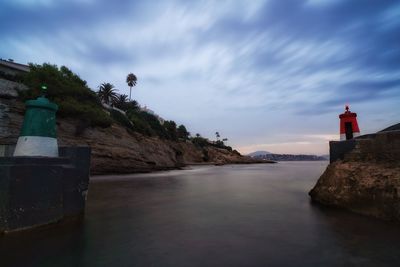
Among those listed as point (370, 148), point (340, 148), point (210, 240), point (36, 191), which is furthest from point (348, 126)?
point (36, 191)

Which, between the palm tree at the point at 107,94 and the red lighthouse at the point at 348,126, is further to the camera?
the palm tree at the point at 107,94

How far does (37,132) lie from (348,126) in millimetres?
11679

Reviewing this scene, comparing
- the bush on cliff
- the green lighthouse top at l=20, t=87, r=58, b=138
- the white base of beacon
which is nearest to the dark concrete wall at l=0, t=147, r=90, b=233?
the white base of beacon

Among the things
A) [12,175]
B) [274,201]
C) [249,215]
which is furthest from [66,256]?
[274,201]

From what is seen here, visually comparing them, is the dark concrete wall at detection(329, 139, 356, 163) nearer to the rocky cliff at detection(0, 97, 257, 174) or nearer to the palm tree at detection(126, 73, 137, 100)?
the rocky cliff at detection(0, 97, 257, 174)

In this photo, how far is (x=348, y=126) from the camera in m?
10.6

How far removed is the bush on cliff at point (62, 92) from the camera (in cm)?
2475

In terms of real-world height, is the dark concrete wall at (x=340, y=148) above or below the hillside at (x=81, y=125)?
below

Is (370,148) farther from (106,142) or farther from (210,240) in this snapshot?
(106,142)

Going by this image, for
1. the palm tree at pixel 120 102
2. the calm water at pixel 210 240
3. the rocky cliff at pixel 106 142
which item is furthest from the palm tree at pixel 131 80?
the calm water at pixel 210 240

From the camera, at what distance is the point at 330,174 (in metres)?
9.99

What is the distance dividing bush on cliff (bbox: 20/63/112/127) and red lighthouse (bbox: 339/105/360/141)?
78.6ft

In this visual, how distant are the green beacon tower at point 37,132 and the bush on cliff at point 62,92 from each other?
18227 millimetres

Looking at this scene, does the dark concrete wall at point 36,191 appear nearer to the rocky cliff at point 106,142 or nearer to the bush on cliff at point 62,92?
the rocky cliff at point 106,142
